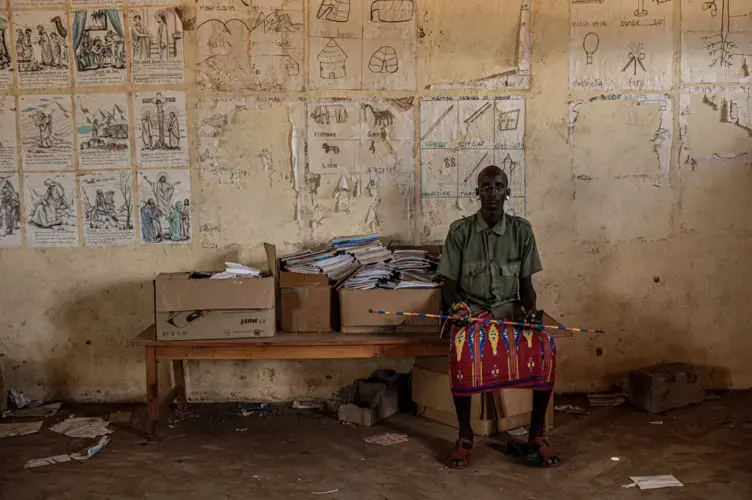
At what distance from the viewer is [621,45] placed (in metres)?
5.28

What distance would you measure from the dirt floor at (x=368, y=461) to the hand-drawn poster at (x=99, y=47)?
8.31 ft

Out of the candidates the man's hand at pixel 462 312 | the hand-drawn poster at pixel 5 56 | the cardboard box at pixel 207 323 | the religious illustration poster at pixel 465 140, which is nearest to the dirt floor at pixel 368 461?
the cardboard box at pixel 207 323

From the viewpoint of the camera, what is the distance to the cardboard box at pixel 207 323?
4566 mm

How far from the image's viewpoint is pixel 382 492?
3881 millimetres

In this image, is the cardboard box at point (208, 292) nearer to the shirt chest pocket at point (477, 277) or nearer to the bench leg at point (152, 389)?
the bench leg at point (152, 389)

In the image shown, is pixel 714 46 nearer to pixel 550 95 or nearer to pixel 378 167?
pixel 550 95

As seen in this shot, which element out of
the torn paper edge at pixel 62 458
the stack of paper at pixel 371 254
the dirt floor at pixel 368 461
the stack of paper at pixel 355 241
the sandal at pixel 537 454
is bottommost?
the dirt floor at pixel 368 461

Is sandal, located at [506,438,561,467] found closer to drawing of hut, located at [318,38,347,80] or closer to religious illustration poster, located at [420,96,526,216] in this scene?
religious illustration poster, located at [420,96,526,216]

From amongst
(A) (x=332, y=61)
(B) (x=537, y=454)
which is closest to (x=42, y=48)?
(A) (x=332, y=61)

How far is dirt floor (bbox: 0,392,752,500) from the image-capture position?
12.8ft

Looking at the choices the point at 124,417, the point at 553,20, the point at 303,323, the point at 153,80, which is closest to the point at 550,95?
the point at 553,20

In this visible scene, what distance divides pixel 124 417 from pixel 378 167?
2614 mm

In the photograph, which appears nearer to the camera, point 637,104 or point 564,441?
point 564,441

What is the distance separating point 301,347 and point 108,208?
1973 mm
